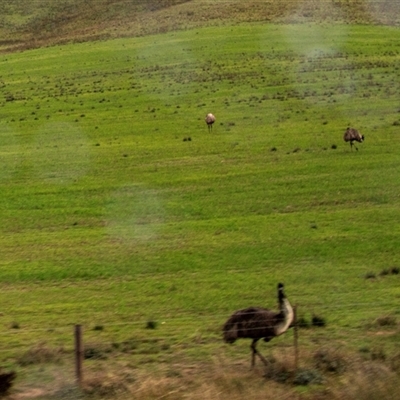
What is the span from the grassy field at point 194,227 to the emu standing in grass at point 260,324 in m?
0.40

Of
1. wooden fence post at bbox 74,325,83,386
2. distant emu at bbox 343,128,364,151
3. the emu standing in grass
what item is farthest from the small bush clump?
distant emu at bbox 343,128,364,151

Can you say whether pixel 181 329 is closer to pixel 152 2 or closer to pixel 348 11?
pixel 348 11

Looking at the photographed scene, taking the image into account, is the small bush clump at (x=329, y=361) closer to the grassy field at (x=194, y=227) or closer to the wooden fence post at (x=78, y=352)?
the grassy field at (x=194, y=227)

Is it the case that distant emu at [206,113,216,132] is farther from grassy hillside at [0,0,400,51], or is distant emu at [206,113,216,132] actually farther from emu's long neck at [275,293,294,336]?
grassy hillside at [0,0,400,51]

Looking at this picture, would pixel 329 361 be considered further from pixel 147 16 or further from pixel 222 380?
pixel 147 16

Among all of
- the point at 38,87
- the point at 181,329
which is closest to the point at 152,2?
the point at 38,87

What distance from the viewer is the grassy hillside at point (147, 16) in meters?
86.5

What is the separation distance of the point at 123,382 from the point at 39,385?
1.16 meters

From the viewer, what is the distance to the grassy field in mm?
13867

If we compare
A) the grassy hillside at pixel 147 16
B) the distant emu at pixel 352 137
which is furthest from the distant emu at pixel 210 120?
the grassy hillside at pixel 147 16

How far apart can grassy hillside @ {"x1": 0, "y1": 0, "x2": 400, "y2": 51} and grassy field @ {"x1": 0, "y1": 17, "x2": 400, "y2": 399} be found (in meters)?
27.7

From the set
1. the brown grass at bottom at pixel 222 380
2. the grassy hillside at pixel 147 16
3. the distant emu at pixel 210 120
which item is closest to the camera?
the brown grass at bottom at pixel 222 380

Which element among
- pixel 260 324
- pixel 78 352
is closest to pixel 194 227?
pixel 260 324

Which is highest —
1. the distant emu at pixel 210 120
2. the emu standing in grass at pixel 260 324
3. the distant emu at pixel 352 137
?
the distant emu at pixel 210 120
